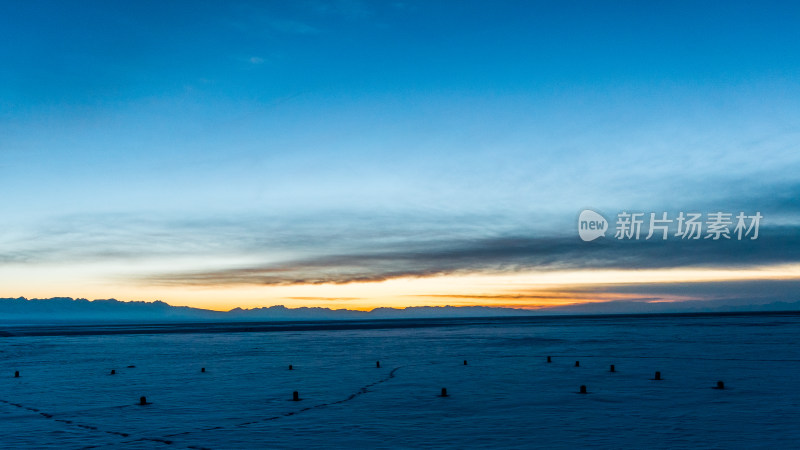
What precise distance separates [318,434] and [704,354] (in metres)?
28.0

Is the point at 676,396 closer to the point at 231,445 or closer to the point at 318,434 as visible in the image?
the point at 318,434

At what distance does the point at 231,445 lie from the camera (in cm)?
1380


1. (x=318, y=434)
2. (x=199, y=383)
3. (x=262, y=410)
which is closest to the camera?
(x=318, y=434)

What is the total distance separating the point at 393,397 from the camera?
20875 millimetres

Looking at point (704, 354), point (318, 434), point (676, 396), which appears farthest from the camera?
point (704, 354)

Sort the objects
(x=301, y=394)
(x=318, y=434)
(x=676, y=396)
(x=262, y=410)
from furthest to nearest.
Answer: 1. (x=301, y=394)
2. (x=676, y=396)
3. (x=262, y=410)
4. (x=318, y=434)

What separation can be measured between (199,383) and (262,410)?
792 cm

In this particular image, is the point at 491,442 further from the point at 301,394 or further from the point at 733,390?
the point at 733,390

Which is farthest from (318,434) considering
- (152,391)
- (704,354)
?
(704,354)

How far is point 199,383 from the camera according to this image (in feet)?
83.1

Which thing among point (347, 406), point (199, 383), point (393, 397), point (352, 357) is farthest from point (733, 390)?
point (352, 357)

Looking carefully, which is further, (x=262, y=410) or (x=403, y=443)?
(x=262, y=410)

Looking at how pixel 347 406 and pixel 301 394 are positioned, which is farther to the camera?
pixel 301 394

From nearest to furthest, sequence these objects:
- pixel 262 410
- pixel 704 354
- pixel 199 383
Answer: pixel 262 410 → pixel 199 383 → pixel 704 354
